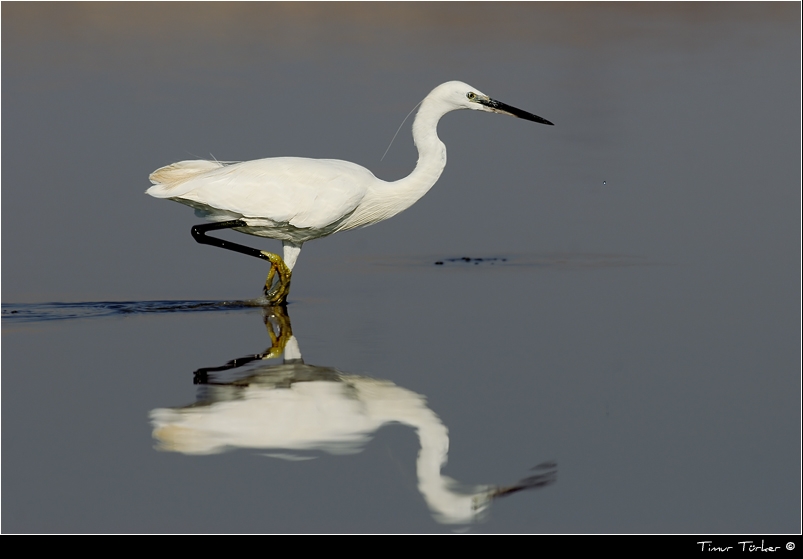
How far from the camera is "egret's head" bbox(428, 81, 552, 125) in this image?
29.3 feet

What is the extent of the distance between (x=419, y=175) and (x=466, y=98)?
0.70m

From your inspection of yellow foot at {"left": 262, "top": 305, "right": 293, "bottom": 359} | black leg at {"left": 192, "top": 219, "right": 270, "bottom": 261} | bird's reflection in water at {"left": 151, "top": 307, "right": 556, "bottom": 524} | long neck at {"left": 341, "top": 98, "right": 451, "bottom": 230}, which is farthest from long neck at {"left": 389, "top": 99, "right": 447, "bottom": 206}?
bird's reflection in water at {"left": 151, "top": 307, "right": 556, "bottom": 524}

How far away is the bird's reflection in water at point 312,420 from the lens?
16.9ft

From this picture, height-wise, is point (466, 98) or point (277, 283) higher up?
point (466, 98)

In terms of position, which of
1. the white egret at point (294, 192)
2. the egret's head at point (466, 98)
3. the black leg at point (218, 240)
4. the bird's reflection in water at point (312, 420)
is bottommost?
the bird's reflection in water at point (312, 420)

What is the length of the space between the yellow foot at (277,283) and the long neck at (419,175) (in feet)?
2.14

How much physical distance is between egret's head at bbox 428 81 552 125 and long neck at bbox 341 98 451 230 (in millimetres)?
77

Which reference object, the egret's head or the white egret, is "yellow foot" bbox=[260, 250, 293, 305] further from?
the egret's head

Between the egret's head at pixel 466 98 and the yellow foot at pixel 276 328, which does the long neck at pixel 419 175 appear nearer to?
the egret's head at pixel 466 98

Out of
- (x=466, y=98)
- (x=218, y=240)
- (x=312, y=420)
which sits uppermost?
(x=466, y=98)

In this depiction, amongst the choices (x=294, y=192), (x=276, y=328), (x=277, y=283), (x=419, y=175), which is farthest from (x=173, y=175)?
(x=419, y=175)

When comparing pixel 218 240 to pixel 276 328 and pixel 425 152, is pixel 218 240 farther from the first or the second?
pixel 425 152

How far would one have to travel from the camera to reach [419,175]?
353 inches

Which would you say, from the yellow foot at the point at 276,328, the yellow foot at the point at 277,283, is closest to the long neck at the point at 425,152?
the yellow foot at the point at 277,283
